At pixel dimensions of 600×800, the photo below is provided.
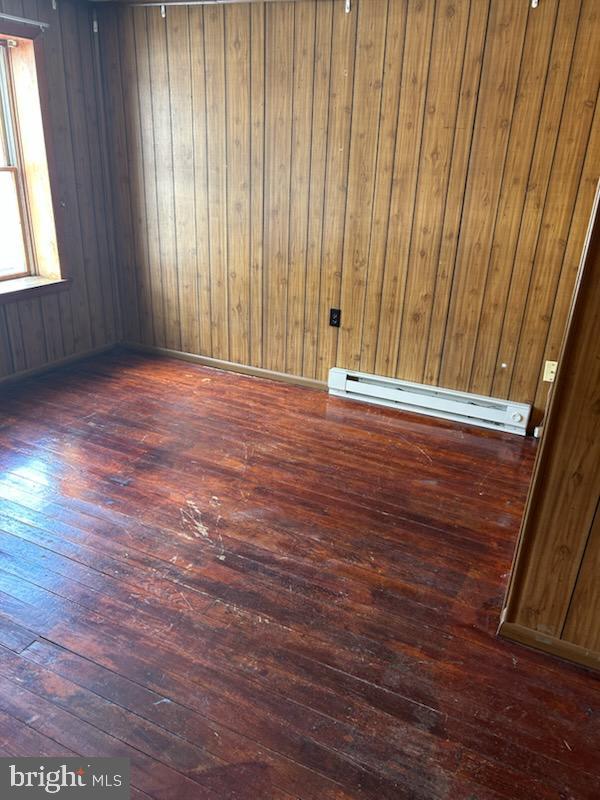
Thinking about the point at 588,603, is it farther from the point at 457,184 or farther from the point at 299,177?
the point at 299,177

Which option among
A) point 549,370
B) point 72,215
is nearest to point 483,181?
point 549,370

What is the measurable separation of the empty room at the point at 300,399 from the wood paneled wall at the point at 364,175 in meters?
0.02

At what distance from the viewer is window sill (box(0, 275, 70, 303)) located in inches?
149

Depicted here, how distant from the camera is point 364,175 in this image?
3.52 metres

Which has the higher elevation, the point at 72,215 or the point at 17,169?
the point at 17,169

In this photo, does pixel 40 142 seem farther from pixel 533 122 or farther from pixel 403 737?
pixel 403 737

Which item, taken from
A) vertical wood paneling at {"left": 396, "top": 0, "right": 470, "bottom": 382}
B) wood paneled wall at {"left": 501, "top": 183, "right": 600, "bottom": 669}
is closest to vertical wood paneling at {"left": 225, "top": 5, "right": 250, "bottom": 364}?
vertical wood paneling at {"left": 396, "top": 0, "right": 470, "bottom": 382}

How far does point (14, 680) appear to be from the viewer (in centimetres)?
176

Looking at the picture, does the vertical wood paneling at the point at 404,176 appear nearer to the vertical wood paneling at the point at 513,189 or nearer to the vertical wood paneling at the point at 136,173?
the vertical wood paneling at the point at 513,189

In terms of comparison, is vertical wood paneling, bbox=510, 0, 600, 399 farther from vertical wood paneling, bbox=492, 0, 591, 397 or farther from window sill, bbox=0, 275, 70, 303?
window sill, bbox=0, 275, 70, 303

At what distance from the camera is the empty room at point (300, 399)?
5.44 ft

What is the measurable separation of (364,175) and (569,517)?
7.99ft

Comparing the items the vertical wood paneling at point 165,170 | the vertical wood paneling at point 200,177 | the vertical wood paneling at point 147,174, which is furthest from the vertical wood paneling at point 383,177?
the vertical wood paneling at point 147,174

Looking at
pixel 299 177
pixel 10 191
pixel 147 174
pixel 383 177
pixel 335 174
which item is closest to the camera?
pixel 383 177
